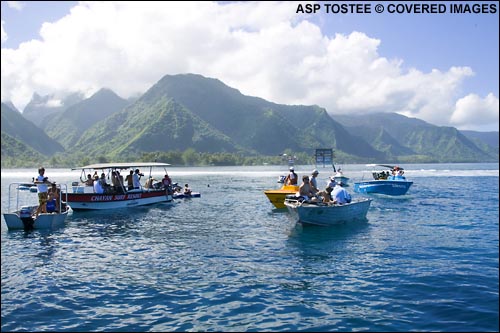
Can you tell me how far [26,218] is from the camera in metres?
22.7

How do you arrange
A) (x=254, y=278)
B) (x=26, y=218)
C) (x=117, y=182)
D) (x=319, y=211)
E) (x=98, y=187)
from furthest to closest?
1. (x=117, y=182)
2. (x=98, y=187)
3. (x=26, y=218)
4. (x=319, y=211)
5. (x=254, y=278)

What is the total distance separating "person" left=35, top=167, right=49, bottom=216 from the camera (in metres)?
23.3

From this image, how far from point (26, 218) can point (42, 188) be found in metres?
1.98

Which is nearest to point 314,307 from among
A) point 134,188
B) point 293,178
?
point 293,178

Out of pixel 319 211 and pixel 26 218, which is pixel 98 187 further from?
pixel 319 211

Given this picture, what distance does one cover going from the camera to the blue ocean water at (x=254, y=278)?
1013 centimetres

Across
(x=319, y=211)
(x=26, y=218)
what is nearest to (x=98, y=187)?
(x=26, y=218)

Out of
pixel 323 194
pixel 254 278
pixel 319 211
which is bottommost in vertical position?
pixel 254 278

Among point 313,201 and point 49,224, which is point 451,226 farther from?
point 49,224

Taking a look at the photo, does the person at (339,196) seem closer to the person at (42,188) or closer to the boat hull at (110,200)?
the person at (42,188)

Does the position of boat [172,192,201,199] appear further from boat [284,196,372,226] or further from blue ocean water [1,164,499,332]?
boat [284,196,372,226]

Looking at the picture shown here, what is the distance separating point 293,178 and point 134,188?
15.3 meters

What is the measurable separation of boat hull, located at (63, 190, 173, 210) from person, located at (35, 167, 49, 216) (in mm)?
7674

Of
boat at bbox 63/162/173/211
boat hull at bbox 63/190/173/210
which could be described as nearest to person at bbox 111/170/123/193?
boat at bbox 63/162/173/211
